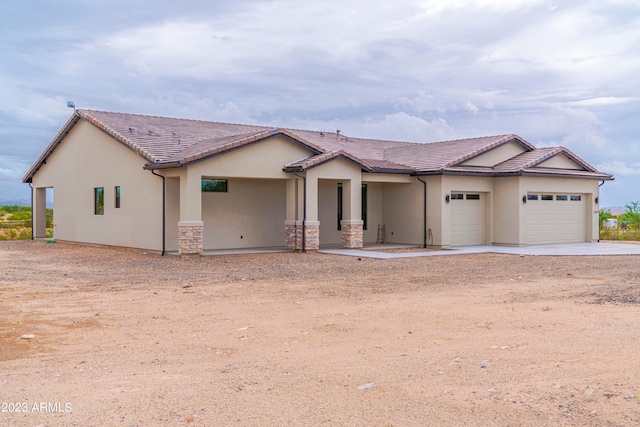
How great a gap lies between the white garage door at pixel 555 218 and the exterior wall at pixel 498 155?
2.17 m

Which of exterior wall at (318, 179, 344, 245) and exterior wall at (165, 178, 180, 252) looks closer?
exterior wall at (165, 178, 180, 252)

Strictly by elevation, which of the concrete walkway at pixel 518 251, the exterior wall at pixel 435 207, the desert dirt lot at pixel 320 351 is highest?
the exterior wall at pixel 435 207

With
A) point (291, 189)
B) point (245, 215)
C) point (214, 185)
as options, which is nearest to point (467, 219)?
point (291, 189)

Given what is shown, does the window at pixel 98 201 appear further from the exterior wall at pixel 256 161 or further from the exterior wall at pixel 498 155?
the exterior wall at pixel 498 155

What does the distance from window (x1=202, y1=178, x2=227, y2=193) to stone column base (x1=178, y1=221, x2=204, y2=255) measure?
273 cm

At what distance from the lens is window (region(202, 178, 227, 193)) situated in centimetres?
2330

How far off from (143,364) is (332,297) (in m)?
5.51

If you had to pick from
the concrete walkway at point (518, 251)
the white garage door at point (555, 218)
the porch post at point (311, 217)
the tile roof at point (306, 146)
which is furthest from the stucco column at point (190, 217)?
the white garage door at point (555, 218)

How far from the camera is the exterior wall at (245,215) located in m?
23.4

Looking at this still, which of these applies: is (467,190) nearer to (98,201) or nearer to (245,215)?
(245,215)

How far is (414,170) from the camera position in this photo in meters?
25.5

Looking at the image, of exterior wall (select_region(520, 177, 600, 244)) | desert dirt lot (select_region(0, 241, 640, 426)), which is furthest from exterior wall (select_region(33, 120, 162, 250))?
exterior wall (select_region(520, 177, 600, 244))

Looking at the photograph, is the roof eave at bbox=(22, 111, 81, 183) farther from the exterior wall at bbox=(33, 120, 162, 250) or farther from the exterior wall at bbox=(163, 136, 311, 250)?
the exterior wall at bbox=(163, 136, 311, 250)

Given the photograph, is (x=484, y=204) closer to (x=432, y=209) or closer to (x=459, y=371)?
(x=432, y=209)
